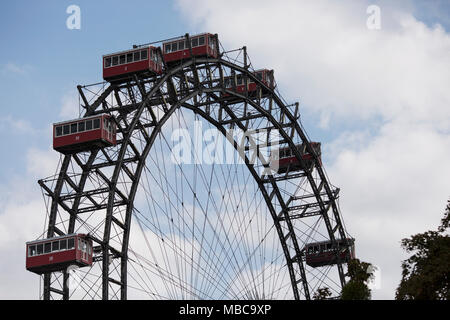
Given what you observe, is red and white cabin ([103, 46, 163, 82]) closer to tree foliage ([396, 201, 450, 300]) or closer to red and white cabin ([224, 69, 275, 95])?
red and white cabin ([224, 69, 275, 95])

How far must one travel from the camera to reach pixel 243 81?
305ft

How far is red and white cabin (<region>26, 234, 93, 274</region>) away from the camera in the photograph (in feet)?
227

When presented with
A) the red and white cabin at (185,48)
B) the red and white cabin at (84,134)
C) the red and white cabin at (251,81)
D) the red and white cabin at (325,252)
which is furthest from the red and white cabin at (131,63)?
the red and white cabin at (325,252)

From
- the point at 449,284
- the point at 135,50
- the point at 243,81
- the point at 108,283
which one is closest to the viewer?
the point at 449,284

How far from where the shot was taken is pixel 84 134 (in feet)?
237

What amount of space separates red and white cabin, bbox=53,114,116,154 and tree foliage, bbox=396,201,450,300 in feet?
89.1

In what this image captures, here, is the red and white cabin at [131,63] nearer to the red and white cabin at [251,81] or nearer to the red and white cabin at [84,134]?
the red and white cabin at [84,134]

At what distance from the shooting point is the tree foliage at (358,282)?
193 feet

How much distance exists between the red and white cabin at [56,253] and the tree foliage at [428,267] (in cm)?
2589

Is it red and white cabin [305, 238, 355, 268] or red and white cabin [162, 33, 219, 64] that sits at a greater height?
red and white cabin [162, 33, 219, 64]

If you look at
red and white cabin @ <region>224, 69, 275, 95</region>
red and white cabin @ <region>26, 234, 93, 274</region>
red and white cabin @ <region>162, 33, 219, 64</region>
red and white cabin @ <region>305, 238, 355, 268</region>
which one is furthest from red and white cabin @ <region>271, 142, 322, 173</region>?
red and white cabin @ <region>26, 234, 93, 274</region>
